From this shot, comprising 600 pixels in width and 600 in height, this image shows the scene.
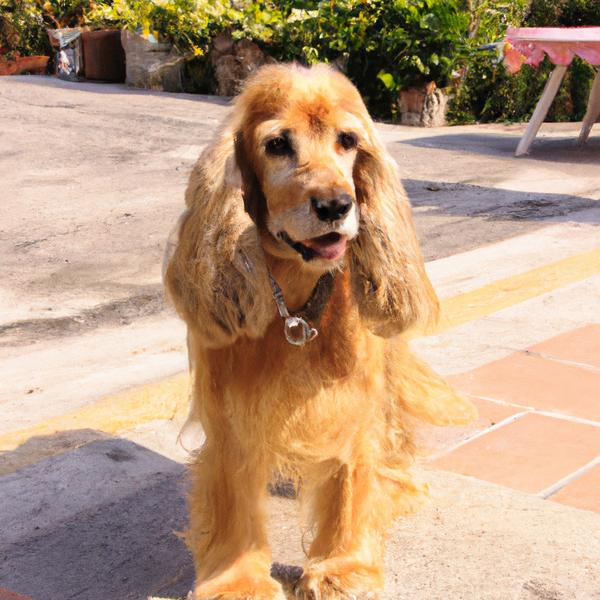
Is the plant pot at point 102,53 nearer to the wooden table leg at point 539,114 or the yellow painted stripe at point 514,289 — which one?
the wooden table leg at point 539,114

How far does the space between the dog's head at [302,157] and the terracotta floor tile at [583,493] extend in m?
1.24

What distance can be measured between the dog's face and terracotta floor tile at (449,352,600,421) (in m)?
1.72

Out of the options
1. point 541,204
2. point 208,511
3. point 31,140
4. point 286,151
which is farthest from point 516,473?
point 31,140

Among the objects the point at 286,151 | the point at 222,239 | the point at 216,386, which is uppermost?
the point at 286,151

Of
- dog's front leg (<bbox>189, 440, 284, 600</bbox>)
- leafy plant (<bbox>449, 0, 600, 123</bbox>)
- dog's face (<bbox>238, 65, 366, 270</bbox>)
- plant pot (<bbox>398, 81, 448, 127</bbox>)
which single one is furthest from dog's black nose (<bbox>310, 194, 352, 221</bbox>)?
leafy plant (<bbox>449, 0, 600, 123</bbox>)

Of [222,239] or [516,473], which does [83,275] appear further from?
[222,239]

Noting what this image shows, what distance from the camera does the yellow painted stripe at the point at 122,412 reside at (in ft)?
12.4

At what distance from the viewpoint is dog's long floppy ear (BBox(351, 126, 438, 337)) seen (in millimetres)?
A: 2637

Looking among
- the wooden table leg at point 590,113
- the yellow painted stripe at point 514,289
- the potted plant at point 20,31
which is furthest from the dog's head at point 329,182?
the potted plant at point 20,31

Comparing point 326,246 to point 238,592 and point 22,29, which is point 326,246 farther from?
point 22,29

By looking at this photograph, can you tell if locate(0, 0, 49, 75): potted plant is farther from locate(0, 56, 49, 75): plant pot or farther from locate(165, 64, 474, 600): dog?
locate(165, 64, 474, 600): dog

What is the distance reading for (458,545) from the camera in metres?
2.98

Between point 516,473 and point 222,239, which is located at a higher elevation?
point 222,239

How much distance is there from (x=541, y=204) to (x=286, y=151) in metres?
5.94
